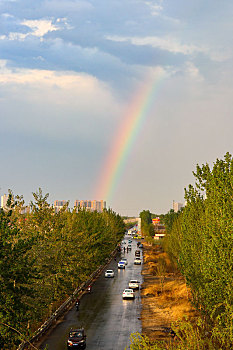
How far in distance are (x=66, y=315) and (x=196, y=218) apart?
15.5m

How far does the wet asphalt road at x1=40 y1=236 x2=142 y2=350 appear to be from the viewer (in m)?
28.7

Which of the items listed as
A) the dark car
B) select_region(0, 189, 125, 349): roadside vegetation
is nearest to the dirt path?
the dark car

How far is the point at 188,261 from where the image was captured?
30891 mm

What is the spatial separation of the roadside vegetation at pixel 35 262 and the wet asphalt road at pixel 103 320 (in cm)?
210

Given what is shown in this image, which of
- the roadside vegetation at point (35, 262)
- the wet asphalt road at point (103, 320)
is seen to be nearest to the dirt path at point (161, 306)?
the wet asphalt road at point (103, 320)

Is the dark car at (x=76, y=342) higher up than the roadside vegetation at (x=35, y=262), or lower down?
lower down

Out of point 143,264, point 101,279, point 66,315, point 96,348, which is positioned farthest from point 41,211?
point 143,264

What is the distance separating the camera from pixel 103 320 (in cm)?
3603

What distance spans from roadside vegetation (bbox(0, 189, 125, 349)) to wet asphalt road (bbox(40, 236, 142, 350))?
2100mm

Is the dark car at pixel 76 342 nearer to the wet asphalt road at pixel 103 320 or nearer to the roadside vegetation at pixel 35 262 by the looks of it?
the wet asphalt road at pixel 103 320

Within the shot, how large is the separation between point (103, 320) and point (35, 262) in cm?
1721

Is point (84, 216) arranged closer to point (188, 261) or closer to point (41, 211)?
point (41, 211)

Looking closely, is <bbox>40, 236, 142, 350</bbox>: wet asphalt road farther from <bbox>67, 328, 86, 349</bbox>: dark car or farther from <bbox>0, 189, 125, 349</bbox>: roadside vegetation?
<bbox>0, 189, 125, 349</bbox>: roadside vegetation

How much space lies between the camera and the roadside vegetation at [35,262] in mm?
15992
